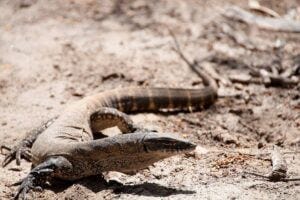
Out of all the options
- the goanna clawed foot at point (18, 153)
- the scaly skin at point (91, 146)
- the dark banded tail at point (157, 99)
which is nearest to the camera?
the scaly skin at point (91, 146)

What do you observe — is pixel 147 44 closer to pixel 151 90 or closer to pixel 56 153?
pixel 151 90

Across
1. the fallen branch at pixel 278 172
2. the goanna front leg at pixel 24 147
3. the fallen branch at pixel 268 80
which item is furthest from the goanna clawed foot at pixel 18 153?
the fallen branch at pixel 268 80

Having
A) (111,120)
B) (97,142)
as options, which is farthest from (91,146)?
(111,120)

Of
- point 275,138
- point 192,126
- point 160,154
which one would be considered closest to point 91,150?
point 160,154

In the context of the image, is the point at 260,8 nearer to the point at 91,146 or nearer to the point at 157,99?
the point at 157,99

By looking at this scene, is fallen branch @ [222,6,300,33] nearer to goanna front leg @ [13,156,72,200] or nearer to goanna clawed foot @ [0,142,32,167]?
goanna clawed foot @ [0,142,32,167]

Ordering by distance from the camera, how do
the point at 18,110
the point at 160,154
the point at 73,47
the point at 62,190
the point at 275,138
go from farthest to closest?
the point at 73,47
the point at 18,110
the point at 275,138
the point at 62,190
the point at 160,154

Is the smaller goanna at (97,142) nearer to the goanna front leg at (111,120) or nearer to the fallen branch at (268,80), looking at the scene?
the goanna front leg at (111,120)
